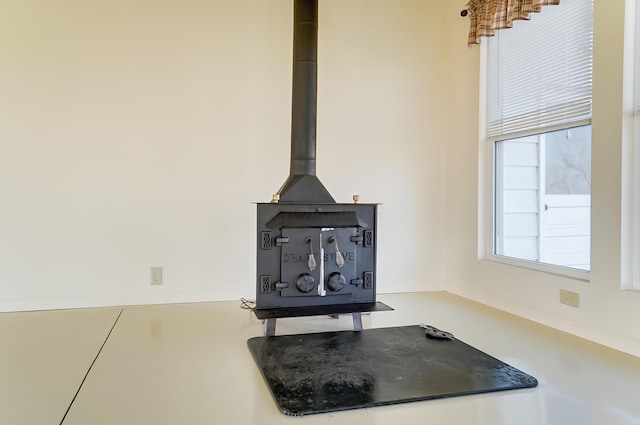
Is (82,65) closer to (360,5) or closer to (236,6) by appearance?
(236,6)

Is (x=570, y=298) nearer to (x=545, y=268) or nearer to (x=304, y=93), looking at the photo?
(x=545, y=268)

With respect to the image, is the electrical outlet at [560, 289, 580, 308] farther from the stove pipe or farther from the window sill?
the stove pipe

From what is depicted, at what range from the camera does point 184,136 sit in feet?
11.1

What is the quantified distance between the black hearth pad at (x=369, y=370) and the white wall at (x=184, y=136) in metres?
1.25

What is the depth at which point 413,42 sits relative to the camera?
12.8 ft

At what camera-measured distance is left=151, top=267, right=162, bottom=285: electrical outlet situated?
3.32 m

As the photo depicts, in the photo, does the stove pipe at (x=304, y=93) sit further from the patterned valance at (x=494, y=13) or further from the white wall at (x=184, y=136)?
the patterned valance at (x=494, y=13)

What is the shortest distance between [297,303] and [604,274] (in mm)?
1722

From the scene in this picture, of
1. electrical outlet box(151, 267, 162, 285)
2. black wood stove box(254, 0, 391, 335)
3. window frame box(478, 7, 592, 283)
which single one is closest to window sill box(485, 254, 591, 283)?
window frame box(478, 7, 592, 283)

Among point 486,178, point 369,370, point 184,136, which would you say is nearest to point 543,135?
point 486,178

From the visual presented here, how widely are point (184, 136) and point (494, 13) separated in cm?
241

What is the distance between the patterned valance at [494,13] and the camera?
9.41 feet

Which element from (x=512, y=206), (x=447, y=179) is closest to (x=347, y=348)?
(x=512, y=206)

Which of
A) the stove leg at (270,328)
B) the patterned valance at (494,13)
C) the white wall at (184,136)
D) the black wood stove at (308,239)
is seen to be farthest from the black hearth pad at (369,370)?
the patterned valance at (494,13)
